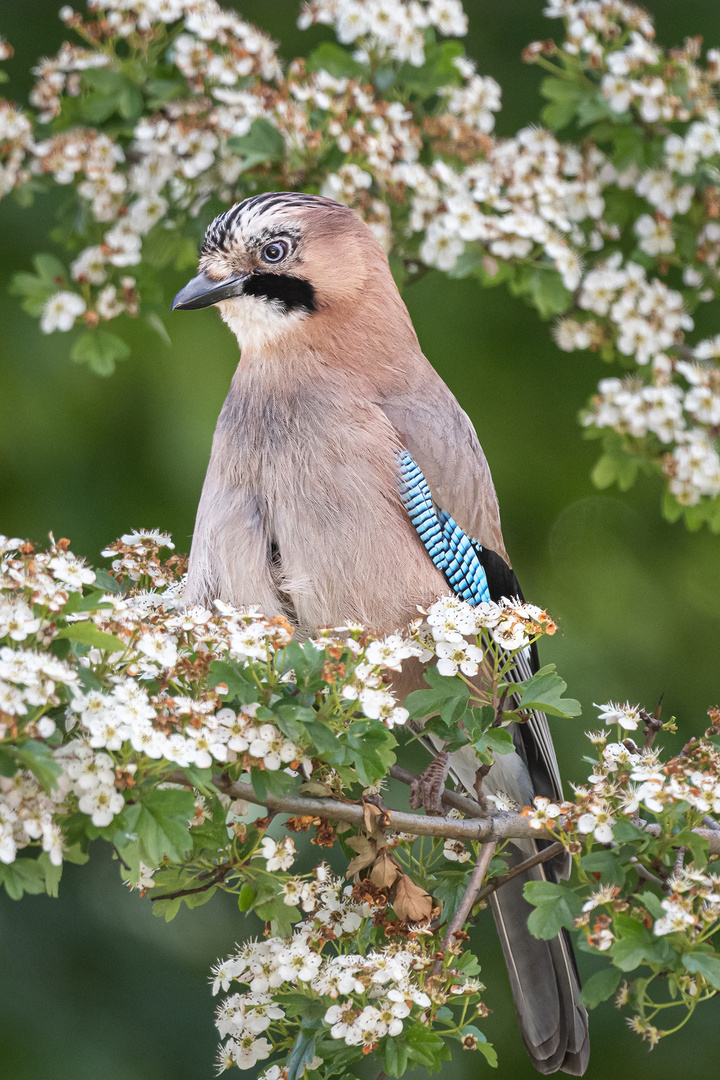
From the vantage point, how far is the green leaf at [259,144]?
288cm

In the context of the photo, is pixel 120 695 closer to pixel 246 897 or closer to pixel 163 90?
pixel 246 897

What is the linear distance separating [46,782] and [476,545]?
1243 mm

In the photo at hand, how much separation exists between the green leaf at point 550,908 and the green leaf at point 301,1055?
419mm

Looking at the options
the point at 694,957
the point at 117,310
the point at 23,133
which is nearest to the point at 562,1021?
the point at 694,957

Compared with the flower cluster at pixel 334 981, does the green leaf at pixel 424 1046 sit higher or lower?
lower

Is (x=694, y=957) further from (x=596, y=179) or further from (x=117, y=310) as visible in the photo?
(x=596, y=179)

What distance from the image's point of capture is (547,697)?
2004 millimetres

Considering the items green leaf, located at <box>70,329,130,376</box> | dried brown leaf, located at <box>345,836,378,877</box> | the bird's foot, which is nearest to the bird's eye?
green leaf, located at <box>70,329,130,376</box>

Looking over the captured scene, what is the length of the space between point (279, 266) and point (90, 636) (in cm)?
97

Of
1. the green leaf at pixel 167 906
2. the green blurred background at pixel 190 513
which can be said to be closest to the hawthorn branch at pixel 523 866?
the green leaf at pixel 167 906

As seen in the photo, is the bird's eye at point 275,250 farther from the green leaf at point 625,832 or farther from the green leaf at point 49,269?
the green leaf at point 625,832

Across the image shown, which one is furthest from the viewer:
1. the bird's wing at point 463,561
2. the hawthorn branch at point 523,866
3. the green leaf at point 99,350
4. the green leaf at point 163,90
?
the green leaf at point 163,90

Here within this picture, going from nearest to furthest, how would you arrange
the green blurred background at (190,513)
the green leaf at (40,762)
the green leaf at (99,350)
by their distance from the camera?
the green leaf at (40,762)
the green leaf at (99,350)
the green blurred background at (190,513)

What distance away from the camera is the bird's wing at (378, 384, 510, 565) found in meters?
2.53
